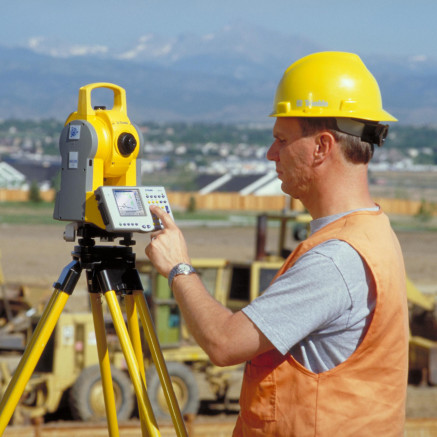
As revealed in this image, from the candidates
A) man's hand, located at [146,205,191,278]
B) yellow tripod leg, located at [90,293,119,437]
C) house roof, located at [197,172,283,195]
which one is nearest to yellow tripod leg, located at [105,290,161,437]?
yellow tripod leg, located at [90,293,119,437]

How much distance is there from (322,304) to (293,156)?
44 centimetres

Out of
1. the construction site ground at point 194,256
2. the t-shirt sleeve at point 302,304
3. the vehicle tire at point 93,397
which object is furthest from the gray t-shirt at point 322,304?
the vehicle tire at point 93,397

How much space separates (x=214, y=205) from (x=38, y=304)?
41.5 meters

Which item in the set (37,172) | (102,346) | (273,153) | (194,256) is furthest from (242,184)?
(273,153)

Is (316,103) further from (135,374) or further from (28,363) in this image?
(28,363)

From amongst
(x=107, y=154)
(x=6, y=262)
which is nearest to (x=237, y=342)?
(x=107, y=154)

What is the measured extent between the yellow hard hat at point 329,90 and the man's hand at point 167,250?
0.45 metres

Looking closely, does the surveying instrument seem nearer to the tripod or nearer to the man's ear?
the tripod

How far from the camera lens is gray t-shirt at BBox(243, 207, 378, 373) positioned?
201cm

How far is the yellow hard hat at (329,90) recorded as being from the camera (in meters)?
2.20

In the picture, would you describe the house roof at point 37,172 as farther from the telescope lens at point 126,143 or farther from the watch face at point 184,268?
the watch face at point 184,268

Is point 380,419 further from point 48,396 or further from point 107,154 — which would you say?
point 48,396

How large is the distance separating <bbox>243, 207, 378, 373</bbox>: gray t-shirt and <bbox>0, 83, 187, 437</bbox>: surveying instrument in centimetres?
54

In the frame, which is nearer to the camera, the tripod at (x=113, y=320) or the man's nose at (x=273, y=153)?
the man's nose at (x=273, y=153)
